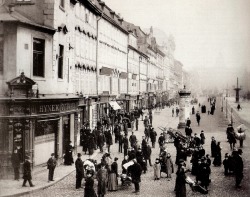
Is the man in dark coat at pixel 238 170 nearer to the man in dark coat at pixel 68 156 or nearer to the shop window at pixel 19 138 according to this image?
the man in dark coat at pixel 68 156

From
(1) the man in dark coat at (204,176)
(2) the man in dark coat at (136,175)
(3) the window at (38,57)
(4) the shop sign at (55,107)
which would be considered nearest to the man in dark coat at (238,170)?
(1) the man in dark coat at (204,176)

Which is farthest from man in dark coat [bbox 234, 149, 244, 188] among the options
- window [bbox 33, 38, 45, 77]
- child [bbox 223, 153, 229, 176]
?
window [bbox 33, 38, 45, 77]

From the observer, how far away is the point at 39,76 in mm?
18234

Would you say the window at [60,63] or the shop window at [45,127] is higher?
the window at [60,63]

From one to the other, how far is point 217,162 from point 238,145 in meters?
8.12

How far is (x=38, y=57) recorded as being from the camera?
18266mm

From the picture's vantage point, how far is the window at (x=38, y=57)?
17875 mm

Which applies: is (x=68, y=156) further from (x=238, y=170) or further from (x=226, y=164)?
(x=238, y=170)

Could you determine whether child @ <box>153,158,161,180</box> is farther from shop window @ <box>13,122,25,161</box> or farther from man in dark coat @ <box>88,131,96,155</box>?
man in dark coat @ <box>88,131,96,155</box>

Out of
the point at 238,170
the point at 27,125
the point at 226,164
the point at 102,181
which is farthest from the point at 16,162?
the point at 226,164

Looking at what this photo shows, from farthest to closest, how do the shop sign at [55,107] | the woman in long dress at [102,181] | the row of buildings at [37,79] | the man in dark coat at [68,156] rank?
the man in dark coat at [68,156]
the shop sign at [55,107]
the row of buildings at [37,79]
the woman in long dress at [102,181]

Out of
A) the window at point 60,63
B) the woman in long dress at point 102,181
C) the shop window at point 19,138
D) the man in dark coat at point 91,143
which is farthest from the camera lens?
the man in dark coat at point 91,143

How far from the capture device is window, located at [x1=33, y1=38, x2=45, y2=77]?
58.6 feet

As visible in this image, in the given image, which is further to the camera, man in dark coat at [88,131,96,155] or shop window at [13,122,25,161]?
man in dark coat at [88,131,96,155]
